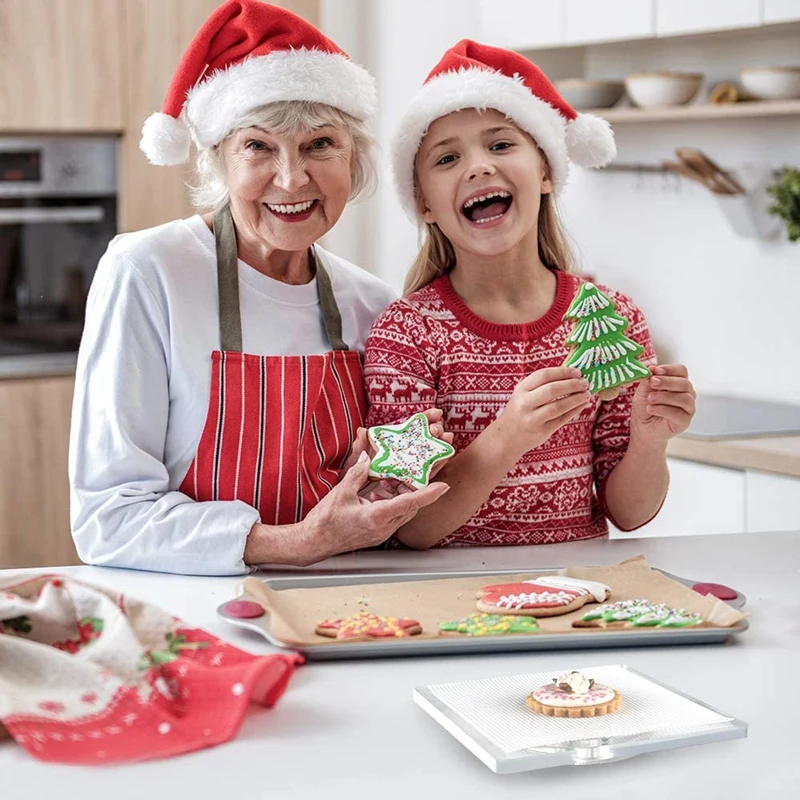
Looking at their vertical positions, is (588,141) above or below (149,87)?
below

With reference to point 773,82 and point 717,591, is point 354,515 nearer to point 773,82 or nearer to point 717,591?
point 717,591

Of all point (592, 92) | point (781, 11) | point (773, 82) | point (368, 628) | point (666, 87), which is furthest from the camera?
point (592, 92)

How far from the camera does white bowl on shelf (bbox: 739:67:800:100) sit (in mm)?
2998

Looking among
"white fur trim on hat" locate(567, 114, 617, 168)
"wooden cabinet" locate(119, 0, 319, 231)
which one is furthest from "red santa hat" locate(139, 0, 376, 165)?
"wooden cabinet" locate(119, 0, 319, 231)

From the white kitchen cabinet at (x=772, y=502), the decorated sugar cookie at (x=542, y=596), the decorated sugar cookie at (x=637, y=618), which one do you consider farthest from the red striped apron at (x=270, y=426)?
the white kitchen cabinet at (x=772, y=502)

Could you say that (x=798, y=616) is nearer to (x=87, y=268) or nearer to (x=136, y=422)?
(x=136, y=422)

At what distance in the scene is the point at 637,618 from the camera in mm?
1328

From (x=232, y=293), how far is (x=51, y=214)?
6.66 ft

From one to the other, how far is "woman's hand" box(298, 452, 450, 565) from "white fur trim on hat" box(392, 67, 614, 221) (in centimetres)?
Answer: 56

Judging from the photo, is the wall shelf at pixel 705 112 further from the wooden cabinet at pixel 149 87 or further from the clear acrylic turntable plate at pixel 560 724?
the clear acrylic turntable plate at pixel 560 724

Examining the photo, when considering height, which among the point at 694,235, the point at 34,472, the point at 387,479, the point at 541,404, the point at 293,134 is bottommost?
the point at 34,472

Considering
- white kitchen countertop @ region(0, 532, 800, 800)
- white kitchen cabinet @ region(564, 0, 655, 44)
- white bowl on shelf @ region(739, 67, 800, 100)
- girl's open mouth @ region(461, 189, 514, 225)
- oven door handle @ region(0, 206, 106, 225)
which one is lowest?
white kitchen countertop @ region(0, 532, 800, 800)

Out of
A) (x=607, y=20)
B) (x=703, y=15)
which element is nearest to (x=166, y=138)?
(x=703, y=15)

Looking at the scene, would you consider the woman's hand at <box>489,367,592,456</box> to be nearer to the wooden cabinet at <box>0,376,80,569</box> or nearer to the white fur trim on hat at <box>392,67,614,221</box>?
the white fur trim on hat at <box>392,67,614,221</box>
